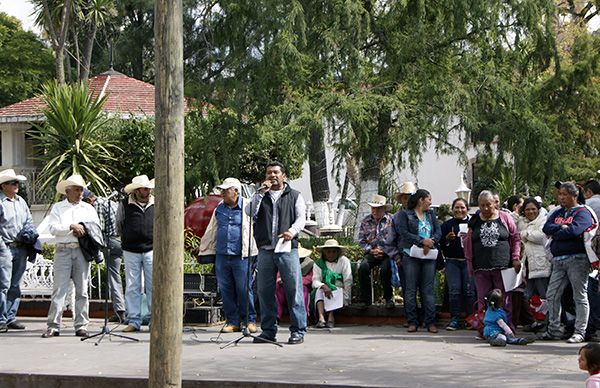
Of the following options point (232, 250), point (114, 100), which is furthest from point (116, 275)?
point (114, 100)

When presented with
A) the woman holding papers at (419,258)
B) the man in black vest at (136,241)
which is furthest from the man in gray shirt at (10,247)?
the woman holding papers at (419,258)

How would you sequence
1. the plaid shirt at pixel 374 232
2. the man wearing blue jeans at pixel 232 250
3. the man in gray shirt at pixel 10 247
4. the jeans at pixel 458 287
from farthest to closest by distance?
the plaid shirt at pixel 374 232 < the man in gray shirt at pixel 10 247 < the jeans at pixel 458 287 < the man wearing blue jeans at pixel 232 250

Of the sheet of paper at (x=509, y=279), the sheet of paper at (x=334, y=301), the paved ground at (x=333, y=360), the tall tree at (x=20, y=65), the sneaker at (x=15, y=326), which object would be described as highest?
the tall tree at (x=20, y=65)

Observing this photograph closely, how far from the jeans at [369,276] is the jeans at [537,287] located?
6.63 feet

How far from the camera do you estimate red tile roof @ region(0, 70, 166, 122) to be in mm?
33066

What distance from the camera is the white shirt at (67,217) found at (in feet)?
46.3

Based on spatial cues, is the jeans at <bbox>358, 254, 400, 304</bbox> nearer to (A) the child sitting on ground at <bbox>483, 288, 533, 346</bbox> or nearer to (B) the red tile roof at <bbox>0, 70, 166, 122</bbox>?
(A) the child sitting on ground at <bbox>483, 288, 533, 346</bbox>

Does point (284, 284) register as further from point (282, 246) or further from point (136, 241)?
point (136, 241)

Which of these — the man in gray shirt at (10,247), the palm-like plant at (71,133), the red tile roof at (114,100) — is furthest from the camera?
the red tile roof at (114,100)

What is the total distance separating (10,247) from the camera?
1502 cm

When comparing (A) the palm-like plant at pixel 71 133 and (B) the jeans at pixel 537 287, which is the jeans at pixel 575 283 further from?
(A) the palm-like plant at pixel 71 133

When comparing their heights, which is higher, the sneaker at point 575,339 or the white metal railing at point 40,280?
the white metal railing at point 40,280

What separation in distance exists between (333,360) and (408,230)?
11.0ft

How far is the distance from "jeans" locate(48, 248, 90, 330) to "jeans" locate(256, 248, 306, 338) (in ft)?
8.60
